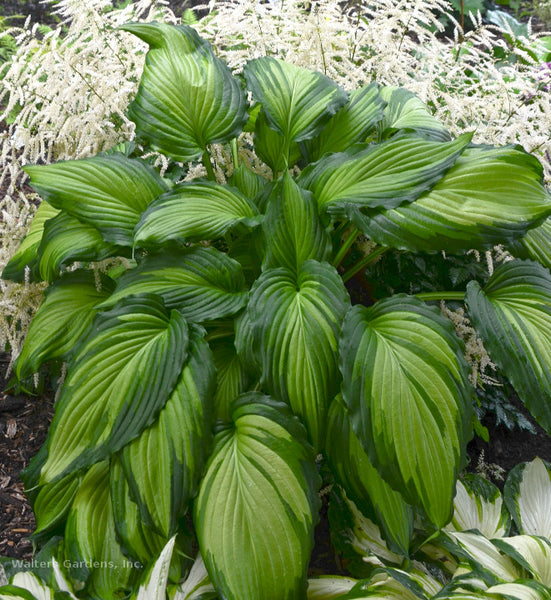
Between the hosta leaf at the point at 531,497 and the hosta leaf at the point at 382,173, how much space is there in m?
0.87

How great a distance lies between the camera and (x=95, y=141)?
1.89 m

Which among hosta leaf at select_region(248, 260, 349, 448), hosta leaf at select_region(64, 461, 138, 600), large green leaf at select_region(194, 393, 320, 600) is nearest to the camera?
large green leaf at select_region(194, 393, 320, 600)

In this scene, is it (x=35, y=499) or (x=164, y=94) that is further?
(x=164, y=94)

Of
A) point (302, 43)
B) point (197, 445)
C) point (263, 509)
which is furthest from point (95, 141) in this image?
point (263, 509)

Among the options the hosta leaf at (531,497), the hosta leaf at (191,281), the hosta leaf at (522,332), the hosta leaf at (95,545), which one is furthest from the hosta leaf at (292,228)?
the hosta leaf at (531,497)

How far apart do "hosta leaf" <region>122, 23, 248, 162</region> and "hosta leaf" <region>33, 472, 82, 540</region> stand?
→ 957mm

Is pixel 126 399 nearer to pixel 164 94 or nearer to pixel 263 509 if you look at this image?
pixel 263 509

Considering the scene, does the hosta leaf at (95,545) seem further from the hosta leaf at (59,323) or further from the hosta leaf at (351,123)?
the hosta leaf at (351,123)

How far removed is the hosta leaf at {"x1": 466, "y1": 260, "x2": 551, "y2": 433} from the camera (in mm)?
1228

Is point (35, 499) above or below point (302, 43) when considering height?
below

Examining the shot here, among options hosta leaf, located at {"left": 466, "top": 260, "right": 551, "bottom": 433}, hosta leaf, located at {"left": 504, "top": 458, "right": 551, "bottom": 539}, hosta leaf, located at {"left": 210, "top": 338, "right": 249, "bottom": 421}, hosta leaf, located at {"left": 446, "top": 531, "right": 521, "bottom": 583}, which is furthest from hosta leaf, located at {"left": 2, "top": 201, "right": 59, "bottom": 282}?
hosta leaf, located at {"left": 504, "top": 458, "right": 551, "bottom": 539}

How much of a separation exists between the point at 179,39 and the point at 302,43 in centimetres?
49

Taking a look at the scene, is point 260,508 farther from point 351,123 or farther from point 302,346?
point 351,123

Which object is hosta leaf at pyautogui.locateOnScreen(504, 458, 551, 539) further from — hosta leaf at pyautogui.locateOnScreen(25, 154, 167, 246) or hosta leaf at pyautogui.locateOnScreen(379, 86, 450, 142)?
hosta leaf at pyautogui.locateOnScreen(25, 154, 167, 246)
